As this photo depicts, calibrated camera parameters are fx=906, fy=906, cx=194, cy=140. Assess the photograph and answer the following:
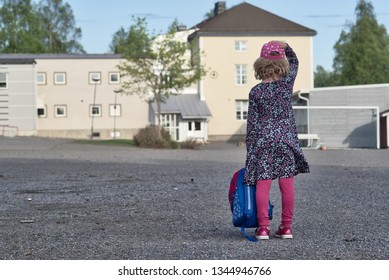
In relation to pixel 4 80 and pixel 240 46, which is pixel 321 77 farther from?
pixel 4 80

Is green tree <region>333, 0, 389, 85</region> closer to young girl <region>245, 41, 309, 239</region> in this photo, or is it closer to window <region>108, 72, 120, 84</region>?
window <region>108, 72, 120, 84</region>

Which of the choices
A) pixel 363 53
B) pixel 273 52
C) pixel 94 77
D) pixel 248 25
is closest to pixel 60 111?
pixel 94 77

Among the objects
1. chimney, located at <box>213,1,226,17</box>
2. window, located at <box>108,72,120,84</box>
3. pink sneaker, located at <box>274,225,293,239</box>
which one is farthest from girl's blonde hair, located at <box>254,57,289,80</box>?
chimney, located at <box>213,1,226,17</box>

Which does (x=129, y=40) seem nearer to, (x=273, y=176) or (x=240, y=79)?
(x=240, y=79)

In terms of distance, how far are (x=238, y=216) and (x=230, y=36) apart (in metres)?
66.3

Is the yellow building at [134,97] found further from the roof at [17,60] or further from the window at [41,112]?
the roof at [17,60]

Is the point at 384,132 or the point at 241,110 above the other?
the point at 241,110

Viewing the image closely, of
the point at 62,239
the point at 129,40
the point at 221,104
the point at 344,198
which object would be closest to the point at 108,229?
the point at 62,239

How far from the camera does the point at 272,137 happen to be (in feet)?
24.0

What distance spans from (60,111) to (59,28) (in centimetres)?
2275

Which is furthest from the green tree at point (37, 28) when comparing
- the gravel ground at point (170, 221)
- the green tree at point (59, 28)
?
the gravel ground at point (170, 221)

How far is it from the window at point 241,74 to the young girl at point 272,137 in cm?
6583

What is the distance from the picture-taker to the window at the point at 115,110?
73062mm

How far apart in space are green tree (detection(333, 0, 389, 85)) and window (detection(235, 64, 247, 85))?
15.8 m
